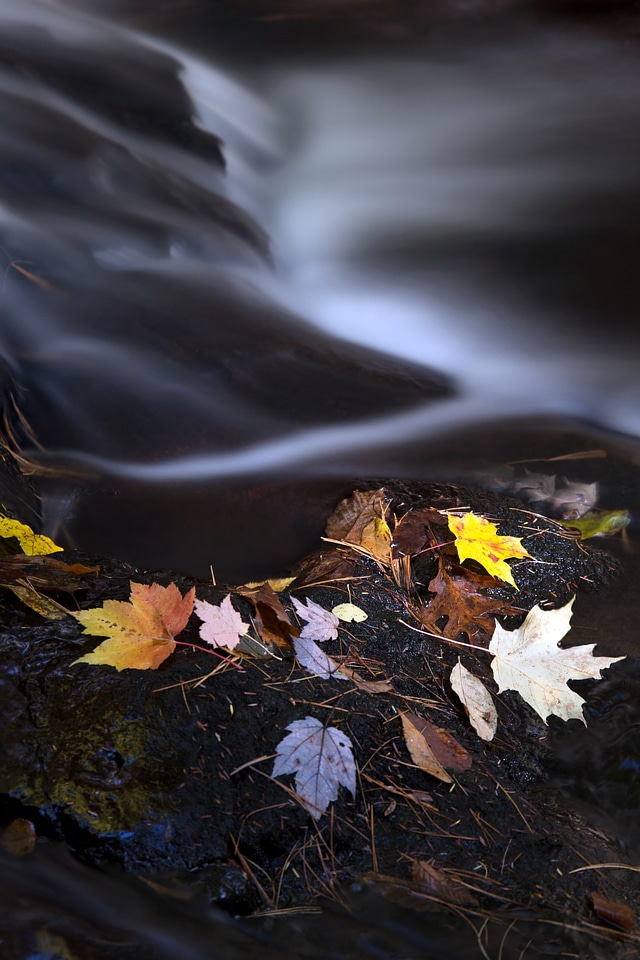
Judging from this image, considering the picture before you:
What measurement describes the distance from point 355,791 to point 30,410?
7.35ft

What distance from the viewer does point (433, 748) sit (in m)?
1.48

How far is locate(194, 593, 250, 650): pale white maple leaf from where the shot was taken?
1.51 metres

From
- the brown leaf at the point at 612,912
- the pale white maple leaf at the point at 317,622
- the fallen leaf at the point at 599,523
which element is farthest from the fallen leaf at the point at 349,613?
the fallen leaf at the point at 599,523

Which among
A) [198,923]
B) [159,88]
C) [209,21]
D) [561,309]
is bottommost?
[198,923]

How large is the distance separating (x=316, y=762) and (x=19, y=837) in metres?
0.48

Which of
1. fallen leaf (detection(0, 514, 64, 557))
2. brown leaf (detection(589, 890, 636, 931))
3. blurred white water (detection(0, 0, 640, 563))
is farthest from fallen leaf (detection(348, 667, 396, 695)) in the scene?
blurred white water (detection(0, 0, 640, 563))

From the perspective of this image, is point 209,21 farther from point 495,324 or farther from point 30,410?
point 30,410

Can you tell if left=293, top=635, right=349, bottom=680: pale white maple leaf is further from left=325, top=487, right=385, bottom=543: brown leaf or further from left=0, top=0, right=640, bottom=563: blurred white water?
left=0, top=0, right=640, bottom=563: blurred white water

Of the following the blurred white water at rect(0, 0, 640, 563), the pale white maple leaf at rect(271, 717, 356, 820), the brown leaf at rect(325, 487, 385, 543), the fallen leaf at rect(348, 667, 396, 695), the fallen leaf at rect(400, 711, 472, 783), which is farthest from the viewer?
the blurred white water at rect(0, 0, 640, 563)

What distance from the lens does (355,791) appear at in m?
1.35

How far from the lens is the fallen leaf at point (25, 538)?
204 centimetres

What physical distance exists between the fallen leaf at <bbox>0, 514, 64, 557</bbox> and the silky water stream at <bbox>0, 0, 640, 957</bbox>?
1.25 feet

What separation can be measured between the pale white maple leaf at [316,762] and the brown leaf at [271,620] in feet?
0.80

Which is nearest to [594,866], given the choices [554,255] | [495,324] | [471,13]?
[495,324]
